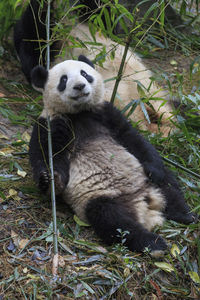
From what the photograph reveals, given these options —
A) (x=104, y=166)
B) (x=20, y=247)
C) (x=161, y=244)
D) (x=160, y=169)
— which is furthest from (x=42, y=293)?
(x=160, y=169)

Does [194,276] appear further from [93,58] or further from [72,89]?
[93,58]

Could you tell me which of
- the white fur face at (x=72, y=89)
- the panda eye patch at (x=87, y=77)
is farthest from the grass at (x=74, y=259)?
the panda eye patch at (x=87, y=77)

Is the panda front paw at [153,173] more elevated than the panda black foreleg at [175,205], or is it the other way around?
the panda front paw at [153,173]

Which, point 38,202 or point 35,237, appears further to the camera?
point 38,202

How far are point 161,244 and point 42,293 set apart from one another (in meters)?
0.91

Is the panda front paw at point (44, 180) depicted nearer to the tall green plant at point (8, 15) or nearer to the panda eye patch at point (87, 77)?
the panda eye patch at point (87, 77)

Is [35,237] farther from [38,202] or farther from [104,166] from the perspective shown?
[104,166]

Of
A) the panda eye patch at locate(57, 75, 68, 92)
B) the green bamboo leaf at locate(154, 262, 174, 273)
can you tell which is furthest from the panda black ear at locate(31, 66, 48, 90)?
the green bamboo leaf at locate(154, 262, 174, 273)

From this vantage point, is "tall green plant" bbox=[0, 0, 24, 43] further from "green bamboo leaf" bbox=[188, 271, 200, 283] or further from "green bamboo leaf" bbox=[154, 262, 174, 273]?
"green bamboo leaf" bbox=[188, 271, 200, 283]

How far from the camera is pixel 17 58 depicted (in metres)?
5.34

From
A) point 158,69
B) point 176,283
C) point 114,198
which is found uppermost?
point 158,69

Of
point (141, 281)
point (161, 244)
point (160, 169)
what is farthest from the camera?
point (160, 169)

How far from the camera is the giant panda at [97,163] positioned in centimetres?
294

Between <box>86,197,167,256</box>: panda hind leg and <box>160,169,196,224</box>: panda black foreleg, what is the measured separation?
39 centimetres
